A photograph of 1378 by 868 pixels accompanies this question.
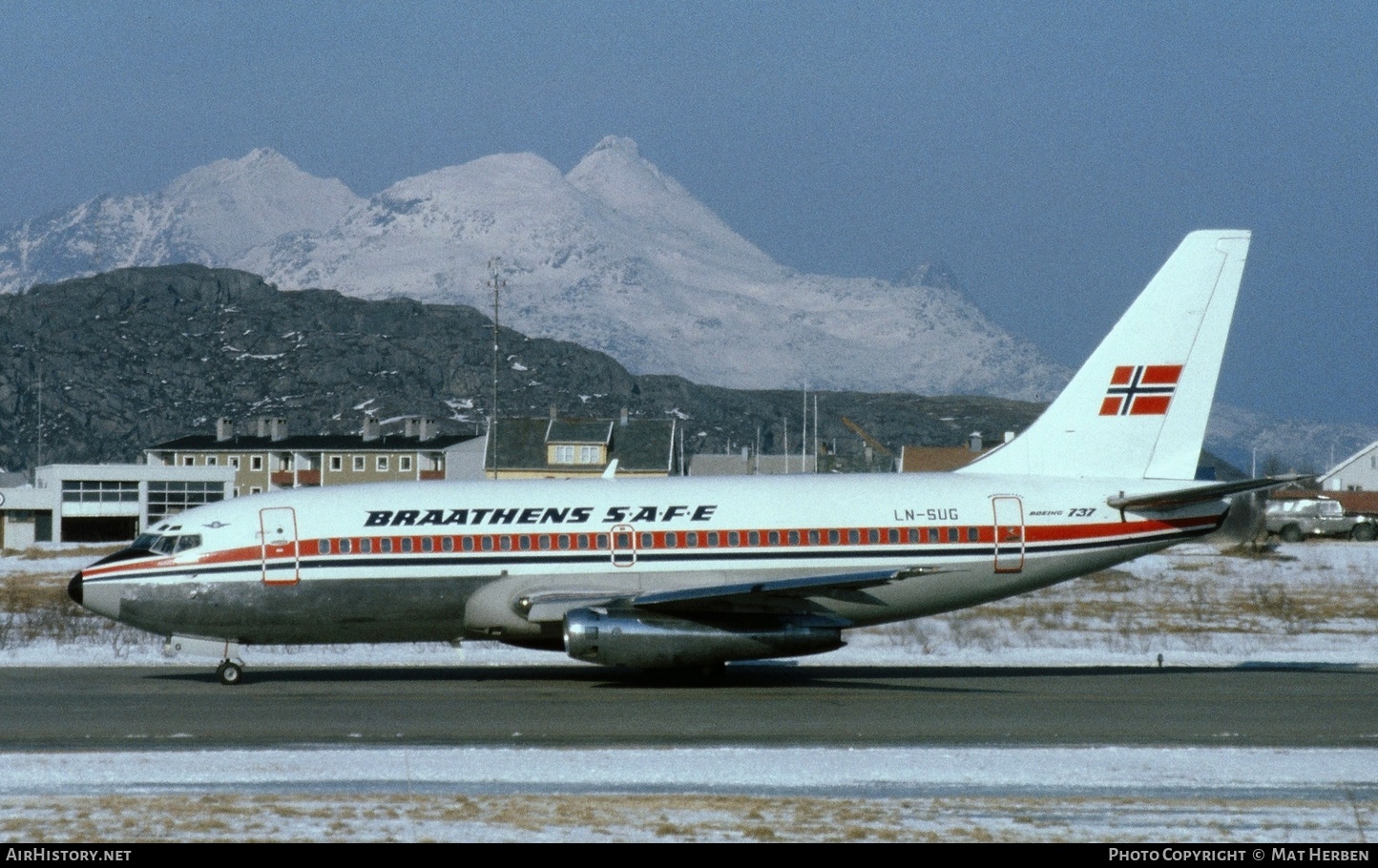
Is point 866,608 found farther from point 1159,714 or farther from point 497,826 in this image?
point 497,826

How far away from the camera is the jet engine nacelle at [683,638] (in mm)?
24328

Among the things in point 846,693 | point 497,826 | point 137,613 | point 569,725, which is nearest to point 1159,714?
point 846,693

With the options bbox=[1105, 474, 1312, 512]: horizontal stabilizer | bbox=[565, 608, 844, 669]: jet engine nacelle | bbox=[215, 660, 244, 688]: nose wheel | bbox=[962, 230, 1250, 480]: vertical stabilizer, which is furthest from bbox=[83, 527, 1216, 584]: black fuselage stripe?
bbox=[962, 230, 1250, 480]: vertical stabilizer

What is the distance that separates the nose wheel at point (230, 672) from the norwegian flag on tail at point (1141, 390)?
15443 mm

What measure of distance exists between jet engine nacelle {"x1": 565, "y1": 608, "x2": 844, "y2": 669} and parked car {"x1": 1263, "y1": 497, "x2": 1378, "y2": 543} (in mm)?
62726

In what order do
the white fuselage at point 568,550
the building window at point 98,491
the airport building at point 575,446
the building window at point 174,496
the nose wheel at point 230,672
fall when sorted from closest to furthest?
the white fuselage at point 568,550 < the nose wheel at point 230,672 < the building window at point 98,491 < the building window at point 174,496 < the airport building at point 575,446

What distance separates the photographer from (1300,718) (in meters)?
21.8

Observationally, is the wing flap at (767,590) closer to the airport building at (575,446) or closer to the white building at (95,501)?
the white building at (95,501)

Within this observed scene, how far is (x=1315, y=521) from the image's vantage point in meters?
82.2

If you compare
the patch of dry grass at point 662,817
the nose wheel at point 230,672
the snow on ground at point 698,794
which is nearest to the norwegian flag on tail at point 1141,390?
the snow on ground at point 698,794

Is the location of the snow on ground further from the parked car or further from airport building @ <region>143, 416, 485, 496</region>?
airport building @ <region>143, 416, 485, 496</region>

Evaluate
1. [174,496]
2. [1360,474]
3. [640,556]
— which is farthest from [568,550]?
[1360,474]

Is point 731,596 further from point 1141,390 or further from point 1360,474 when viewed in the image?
point 1360,474

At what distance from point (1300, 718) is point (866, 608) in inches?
291
